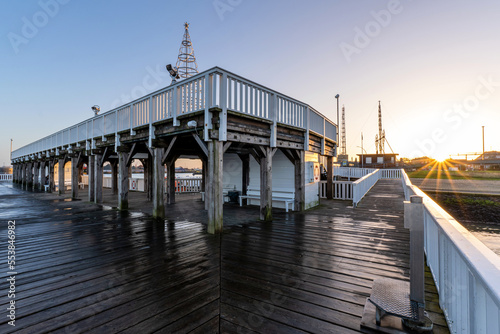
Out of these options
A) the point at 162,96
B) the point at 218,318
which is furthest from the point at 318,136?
the point at 218,318

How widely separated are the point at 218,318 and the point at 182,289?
863 millimetres

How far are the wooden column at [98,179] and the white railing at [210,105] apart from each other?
4.03 feet

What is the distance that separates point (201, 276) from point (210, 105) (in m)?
4.26

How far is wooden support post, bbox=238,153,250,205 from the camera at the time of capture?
10.7 metres

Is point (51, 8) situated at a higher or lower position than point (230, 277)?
higher

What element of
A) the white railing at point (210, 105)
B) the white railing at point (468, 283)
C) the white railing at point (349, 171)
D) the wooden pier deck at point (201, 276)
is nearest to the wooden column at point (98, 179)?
the white railing at point (210, 105)

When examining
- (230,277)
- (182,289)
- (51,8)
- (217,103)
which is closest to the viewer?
(182,289)

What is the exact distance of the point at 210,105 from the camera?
19.4ft

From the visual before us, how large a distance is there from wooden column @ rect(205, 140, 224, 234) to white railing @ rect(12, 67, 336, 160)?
40 centimetres

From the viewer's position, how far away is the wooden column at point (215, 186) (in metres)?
5.88

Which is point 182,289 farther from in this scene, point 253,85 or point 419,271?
point 253,85

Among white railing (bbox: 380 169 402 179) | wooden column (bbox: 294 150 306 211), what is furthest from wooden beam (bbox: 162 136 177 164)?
white railing (bbox: 380 169 402 179)

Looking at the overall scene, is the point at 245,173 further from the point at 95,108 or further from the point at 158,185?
the point at 95,108

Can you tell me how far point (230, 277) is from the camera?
11.2ft
